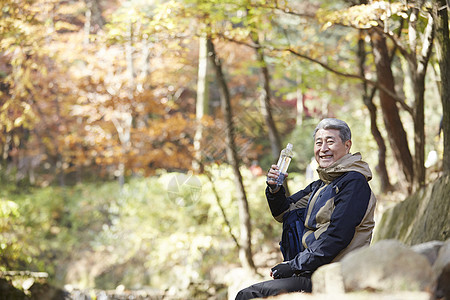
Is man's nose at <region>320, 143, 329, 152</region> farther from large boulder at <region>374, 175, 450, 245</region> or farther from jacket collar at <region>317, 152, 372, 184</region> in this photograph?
large boulder at <region>374, 175, 450, 245</region>

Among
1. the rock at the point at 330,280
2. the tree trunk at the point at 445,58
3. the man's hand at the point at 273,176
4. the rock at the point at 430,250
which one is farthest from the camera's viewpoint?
the tree trunk at the point at 445,58

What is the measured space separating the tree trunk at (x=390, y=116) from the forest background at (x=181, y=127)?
2 centimetres

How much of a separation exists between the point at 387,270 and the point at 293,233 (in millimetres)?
842

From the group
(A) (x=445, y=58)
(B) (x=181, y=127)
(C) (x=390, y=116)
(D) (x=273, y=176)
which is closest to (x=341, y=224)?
(D) (x=273, y=176)

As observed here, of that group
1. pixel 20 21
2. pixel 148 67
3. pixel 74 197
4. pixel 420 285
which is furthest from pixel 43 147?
pixel 420 285

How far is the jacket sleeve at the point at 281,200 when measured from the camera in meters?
2.84

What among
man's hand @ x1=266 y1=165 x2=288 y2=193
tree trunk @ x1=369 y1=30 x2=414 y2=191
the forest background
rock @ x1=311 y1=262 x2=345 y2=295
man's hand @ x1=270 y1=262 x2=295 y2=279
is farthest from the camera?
tree trunk @ x1=369 y1=30 x2=414 y2=191

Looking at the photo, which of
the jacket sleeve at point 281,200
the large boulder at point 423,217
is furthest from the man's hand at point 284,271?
the large boulder at point 423,217

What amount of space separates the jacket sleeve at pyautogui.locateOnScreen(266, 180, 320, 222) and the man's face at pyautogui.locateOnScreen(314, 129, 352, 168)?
0.66 feet

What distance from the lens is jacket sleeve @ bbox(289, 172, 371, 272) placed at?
236cm

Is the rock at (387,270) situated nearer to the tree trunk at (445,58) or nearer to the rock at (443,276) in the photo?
the rock at (443,276)

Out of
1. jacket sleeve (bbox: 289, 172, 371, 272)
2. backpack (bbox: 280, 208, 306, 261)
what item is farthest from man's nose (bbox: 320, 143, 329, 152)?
backpack (bbox: 280, 208, 306, 261)

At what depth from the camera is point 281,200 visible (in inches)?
112

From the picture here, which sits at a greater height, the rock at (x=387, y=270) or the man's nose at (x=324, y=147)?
the man's nose at (x=324, y=147)
